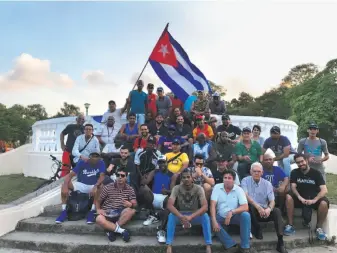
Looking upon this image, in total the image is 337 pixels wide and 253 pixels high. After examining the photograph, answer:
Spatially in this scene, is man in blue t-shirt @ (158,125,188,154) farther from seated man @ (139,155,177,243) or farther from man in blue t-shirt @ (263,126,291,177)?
man in blue t-shirt @ (263,126,291,177)

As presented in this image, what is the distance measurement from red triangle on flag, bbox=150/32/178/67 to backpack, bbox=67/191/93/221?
205 inches

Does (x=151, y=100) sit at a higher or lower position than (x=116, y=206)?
higher

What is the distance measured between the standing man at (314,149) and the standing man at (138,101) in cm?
424

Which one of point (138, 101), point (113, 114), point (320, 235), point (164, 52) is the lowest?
point (320, 235)

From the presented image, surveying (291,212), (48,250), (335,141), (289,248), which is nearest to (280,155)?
(291,212)

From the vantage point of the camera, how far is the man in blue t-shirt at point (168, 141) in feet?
24.2

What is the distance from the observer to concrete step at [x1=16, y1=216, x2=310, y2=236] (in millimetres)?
5652

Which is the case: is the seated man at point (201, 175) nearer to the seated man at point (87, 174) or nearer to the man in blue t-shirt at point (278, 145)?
the man in blue t-shirt at point (278, 145)

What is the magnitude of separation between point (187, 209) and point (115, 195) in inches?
51.6

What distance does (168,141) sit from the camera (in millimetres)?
7469

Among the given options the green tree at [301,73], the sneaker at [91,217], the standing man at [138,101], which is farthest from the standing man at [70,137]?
the green tree at [301,73]

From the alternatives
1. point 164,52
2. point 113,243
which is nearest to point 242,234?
point 113,243

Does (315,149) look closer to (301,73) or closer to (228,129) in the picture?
(228,129)

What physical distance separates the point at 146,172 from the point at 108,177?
30.3 inches
